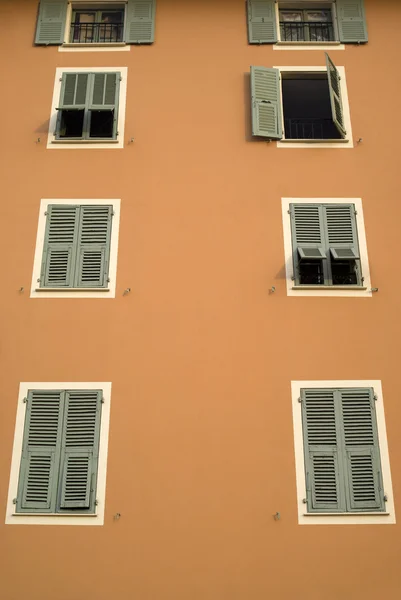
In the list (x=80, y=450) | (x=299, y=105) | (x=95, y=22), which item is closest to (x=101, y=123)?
(x=95, y=22)

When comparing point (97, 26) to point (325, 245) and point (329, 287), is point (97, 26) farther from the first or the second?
point (329, 287)

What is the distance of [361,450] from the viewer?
11.5 meters

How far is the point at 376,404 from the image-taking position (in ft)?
38.6

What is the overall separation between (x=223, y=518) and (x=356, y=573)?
200 centimetres

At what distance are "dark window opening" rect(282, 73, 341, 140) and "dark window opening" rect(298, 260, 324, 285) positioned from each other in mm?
3247

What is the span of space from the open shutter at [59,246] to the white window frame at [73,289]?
0.27 ft

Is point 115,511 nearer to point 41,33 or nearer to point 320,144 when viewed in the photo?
point 320,144

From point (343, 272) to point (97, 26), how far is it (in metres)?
7.32

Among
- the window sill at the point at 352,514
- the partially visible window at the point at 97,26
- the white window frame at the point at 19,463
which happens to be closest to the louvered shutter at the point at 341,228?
the window sill at the point at 352,514

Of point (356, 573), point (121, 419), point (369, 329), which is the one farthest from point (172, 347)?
point (356, 573)

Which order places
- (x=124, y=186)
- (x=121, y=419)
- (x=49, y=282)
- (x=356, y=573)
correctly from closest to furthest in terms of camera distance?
(x=356, y=573)
(x=121, y=419)
(x=49, y=282)
(x=124, y=186)

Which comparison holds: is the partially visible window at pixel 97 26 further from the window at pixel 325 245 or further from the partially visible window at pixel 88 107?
the window at pixel 325 245

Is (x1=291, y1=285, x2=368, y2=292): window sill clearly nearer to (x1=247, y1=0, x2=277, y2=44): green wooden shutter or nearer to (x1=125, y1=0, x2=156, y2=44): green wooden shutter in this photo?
(x1=247, y1=0, x2=277, y2=44): green wooden shutter

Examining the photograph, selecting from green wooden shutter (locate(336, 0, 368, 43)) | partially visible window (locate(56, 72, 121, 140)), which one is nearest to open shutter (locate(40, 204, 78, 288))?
partially visible window (locate(56, 72, 121, 140))
